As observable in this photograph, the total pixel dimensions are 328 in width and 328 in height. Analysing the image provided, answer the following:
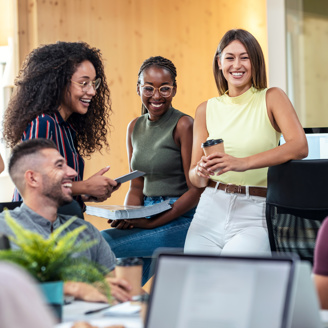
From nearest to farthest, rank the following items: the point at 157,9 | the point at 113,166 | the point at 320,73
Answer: the point at 320,73 → the point at 113,166 → the point at 157,9

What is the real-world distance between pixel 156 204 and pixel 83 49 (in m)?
0.78

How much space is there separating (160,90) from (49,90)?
62cm

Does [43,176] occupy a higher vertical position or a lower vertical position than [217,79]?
lower

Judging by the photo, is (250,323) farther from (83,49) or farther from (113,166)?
(113,166)

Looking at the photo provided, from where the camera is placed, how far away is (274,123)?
8.14 ft

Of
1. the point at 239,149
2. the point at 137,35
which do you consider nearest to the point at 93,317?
the point at 239,149

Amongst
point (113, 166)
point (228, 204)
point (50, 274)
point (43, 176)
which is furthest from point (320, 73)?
point (50, 274)

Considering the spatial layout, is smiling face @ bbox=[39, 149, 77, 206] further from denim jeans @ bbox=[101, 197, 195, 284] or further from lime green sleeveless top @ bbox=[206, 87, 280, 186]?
denim jeans @ bbox=[101, 197, 195, 284]

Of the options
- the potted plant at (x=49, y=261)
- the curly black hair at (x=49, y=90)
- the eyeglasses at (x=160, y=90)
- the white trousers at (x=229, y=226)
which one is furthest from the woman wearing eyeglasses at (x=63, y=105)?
the potted plant at (x=49, y=261)

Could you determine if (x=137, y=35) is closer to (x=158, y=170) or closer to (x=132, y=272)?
(x=158, y=170)

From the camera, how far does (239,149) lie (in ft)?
8.11

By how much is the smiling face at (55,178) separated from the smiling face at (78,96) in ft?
1.69

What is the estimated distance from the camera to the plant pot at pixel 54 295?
48.5 inches

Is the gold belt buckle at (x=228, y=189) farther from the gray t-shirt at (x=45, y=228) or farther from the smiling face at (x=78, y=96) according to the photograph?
the smiling face at (x=78, y=96)
